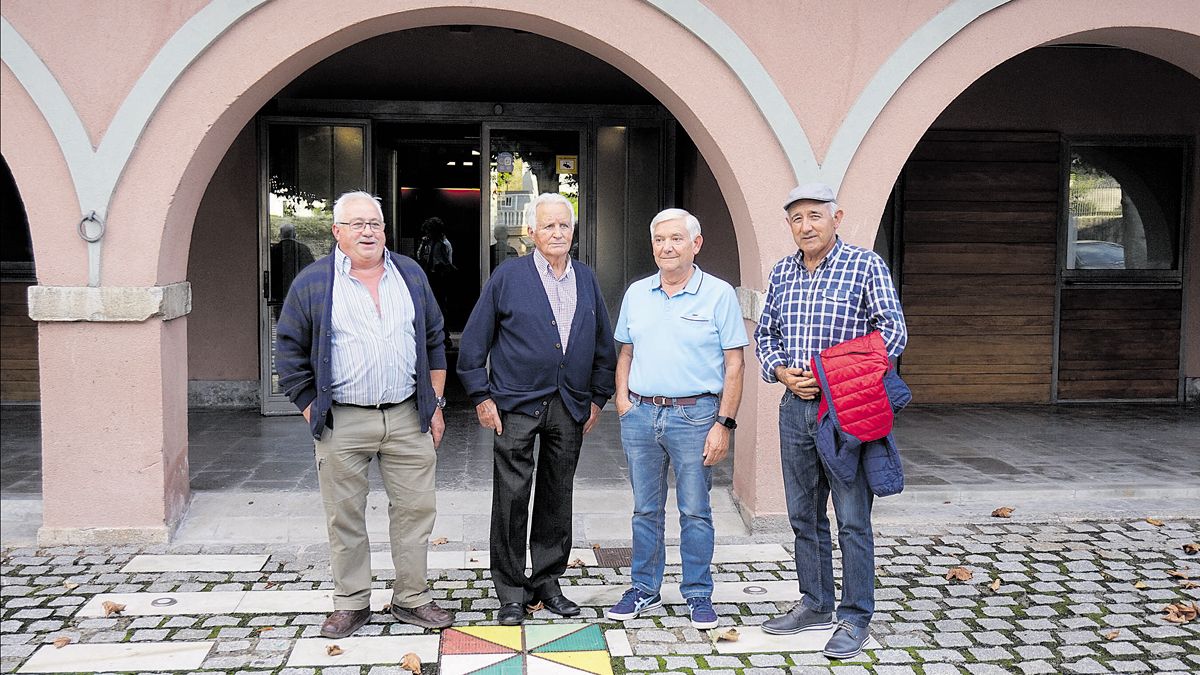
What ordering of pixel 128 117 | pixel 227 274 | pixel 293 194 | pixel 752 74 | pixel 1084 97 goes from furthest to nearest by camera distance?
pixel 1084 97 → pixel 227 274 → pixel 293 194 → pixel 752 74 → pixel 128 117

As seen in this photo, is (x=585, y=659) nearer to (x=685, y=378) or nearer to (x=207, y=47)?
(x=685, y=378)

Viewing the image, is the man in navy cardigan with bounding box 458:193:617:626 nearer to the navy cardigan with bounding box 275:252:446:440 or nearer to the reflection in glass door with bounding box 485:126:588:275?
the navy cardigan with bounding box 275:252:446:440

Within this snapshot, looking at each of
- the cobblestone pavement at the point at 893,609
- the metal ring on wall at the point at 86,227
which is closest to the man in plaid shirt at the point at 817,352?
the cobblestone pavement at the point at 893,609

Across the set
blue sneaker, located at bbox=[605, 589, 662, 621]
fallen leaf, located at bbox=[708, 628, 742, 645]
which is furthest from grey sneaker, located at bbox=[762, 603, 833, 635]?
blue sneaker, located at bbox=[605, 589, 662, 621]

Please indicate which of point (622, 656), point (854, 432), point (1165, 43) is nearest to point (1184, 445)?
point (1165, 43)

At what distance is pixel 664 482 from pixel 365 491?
1209 mm

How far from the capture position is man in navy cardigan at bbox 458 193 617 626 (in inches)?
161

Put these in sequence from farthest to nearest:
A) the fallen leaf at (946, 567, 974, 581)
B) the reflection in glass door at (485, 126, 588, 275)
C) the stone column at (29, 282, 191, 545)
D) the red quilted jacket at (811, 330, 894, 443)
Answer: the reflection in glass door at (485, 126, 588, 275), the stone column at (29, 282, 191, 545), the fallen leaf at (946, 567, 974, 581), the red quilted jacket at (811, 330, 894, 443)

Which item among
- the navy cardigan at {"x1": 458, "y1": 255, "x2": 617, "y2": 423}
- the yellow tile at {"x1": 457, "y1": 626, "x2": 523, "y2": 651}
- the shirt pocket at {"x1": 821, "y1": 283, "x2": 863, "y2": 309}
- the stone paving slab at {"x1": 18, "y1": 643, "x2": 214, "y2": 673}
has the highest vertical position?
the shirt pocket at {"x1": 821, "y1": 283, "x2": 863, "y2": 309}

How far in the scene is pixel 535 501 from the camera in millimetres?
4348

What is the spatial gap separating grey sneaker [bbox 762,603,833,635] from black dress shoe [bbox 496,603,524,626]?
3.26ft

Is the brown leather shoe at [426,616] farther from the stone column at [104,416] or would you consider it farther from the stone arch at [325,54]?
the stone arch at [325,54]

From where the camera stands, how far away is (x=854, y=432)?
12.3ft

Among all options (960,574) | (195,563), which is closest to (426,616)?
(195,563)
